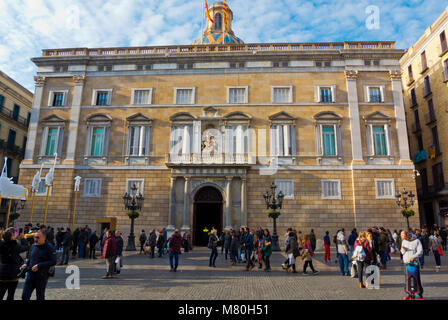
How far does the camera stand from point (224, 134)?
25.0 metres

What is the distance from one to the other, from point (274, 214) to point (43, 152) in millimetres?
20086

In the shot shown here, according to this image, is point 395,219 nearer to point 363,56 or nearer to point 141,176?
point 363,56

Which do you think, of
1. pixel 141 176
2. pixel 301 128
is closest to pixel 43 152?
pixel 141 176

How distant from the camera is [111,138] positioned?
1009 inches

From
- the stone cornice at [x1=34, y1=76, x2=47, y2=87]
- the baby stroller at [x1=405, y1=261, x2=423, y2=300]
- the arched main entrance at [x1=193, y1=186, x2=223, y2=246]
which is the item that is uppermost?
the stone cornice at [x1=34, y1=76, x2=47, y2=87]

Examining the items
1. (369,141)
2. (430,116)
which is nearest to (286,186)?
(369,141)

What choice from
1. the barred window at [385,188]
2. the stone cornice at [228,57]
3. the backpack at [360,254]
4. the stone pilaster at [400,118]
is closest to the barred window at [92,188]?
the stone cornice at [228,57]

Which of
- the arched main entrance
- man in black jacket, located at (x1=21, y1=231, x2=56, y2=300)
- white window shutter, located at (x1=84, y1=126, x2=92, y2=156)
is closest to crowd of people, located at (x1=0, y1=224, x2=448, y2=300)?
man in black jacket, located at (x1=21, y1=231, x2=56, y2=300)

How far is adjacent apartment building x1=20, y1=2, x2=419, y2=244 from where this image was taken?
23578mm

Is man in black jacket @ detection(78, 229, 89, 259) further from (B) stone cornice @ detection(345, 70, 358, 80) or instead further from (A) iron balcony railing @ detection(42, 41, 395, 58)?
(B) stone cornice @ detection(345, 70, 358, 80)

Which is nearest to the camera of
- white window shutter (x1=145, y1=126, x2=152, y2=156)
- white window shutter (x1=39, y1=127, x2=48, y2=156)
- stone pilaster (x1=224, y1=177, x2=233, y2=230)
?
stone pilaster (x1=224, y1=177, x2=233, y2=230)

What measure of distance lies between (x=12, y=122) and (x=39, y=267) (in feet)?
113

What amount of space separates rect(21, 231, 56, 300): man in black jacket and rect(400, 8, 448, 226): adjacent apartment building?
30278mm

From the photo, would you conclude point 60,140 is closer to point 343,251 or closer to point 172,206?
point 172,206
